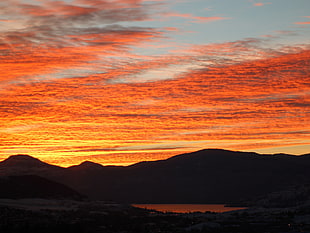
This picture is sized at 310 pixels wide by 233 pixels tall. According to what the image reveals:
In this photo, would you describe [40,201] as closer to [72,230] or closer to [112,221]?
[112,221]

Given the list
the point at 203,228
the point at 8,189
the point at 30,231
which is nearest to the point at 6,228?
the point at 30,231

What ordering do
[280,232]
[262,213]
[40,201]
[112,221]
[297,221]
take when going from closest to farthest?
[280,232]
[297,221]
[112,221]
[262,213]
[40,201]

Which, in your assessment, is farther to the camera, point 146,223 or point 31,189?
point 31,189

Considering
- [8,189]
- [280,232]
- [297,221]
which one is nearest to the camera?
[280,232]

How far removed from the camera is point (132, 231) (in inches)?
3593

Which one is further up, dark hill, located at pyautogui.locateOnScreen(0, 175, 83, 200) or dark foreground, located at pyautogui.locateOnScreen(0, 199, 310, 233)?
dark hill, located at pyautogui.locateOnScreen(0, 175, 83, 200)

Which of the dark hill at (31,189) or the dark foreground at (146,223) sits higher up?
the dark hill at (31,189)

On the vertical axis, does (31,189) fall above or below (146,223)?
above

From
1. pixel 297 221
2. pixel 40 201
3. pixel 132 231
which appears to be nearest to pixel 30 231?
pixel 132 231

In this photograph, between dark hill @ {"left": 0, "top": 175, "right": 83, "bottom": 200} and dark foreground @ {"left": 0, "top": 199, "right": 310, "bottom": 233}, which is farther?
dark hill @ {"left": 0, "top": 175, "right": 83, "bottom": 200}

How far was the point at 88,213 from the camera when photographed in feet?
429

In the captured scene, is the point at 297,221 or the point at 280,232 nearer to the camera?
the point at 280,232

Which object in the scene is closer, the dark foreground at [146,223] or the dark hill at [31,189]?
the dark foreground at [146,223]

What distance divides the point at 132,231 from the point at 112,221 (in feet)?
75.0
